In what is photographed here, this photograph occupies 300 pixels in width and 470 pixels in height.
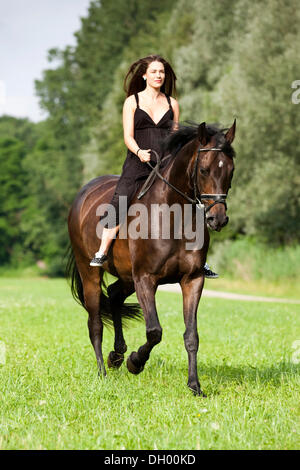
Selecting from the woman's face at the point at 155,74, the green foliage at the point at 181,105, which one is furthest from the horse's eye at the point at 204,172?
the green foliage at the point at 181,105

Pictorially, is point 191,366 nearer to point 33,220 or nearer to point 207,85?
point 207,85

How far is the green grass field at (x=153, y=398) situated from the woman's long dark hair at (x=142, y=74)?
335 centimetres

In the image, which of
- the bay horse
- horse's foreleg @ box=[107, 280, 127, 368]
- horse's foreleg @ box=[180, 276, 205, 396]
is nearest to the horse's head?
the bay horse

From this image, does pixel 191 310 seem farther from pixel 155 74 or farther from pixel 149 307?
pixel 155 74

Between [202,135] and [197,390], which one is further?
[197,390]

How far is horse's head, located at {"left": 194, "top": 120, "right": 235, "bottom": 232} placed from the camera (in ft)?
18.4

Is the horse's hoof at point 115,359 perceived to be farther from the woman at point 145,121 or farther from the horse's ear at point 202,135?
the horse's ear at point 202,135

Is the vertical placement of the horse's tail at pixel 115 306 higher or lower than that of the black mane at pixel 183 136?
lower

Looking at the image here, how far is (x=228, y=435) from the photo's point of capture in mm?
4520

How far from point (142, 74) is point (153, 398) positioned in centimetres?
364

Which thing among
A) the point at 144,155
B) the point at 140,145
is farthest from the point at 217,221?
the point at 140,145

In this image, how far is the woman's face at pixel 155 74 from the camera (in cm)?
682

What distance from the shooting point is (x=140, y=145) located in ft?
22.6
